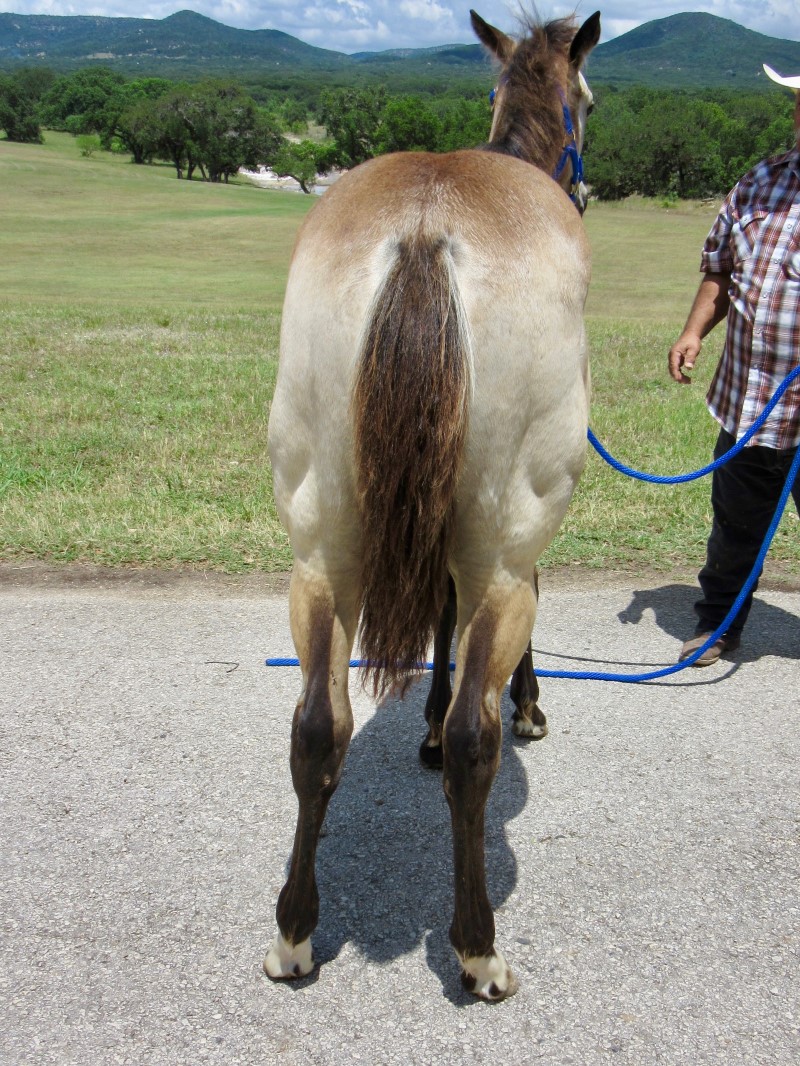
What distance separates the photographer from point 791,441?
3941 millimetres

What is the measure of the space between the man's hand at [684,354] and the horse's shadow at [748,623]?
1283 millimetres

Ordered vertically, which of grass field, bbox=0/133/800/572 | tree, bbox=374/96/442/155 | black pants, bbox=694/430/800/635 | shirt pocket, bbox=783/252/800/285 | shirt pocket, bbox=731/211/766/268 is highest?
tree, bbox=374/96/442/155

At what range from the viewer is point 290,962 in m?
2.43

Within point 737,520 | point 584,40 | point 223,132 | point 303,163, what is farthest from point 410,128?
point 737,520

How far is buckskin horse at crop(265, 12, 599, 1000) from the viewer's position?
2117 mm

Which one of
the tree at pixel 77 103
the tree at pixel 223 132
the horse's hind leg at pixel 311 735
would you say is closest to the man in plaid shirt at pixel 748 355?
the horse's hind leg at pixel 311 735

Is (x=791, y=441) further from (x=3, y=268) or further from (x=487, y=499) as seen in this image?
(x=3, y=268)

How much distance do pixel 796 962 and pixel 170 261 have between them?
26.0 m

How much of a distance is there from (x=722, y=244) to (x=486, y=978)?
128 inches

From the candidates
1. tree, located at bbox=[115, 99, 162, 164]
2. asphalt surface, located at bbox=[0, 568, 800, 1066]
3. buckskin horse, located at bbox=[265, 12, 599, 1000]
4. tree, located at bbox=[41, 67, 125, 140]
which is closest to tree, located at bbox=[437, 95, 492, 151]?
tree, located at bbox=[115, 99, 162, 164]

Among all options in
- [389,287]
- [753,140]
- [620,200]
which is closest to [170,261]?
[389,287]

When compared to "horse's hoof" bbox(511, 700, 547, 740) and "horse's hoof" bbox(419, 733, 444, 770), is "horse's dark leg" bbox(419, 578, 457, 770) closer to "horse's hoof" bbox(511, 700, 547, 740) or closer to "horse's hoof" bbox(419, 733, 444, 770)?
"horse's hoof" bbox(419, 733, 444, 770)

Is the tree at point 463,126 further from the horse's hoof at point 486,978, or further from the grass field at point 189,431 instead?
the horse's hoof at point 486,978

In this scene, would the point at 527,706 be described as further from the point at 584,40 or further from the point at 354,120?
the point at 354,120
